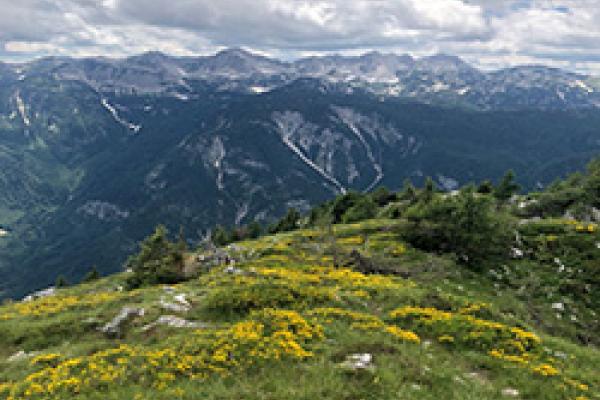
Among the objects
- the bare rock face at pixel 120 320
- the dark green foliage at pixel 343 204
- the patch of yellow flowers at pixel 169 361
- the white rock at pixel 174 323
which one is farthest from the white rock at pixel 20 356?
the dark green foliage at pixel 343 204

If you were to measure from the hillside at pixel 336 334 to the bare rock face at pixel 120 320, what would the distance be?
8 cm

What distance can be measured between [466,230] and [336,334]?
28.7 m

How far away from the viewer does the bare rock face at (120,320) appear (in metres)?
21.4

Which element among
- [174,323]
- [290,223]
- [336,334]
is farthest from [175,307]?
[290,223]

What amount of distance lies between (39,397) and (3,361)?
753 cm

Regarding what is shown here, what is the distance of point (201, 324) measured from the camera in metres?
20.7

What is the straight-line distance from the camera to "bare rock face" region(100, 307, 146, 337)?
21391 millimetres

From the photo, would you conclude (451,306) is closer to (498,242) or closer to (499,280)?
(499,280)

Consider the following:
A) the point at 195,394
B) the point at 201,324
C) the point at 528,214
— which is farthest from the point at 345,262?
the point at 528,214

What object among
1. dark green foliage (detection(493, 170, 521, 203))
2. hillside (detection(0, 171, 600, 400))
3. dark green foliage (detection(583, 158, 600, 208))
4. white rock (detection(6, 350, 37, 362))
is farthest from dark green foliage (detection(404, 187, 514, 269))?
dark green foliage (detection(493, 170, 521, 203))

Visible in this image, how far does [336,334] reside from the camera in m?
18.7

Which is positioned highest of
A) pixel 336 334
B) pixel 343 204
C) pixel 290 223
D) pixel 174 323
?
pixel 336 334

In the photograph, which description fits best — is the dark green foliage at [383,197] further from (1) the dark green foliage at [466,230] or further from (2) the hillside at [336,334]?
(2) the hillside at [336,334]

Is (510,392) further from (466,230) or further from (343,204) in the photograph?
(343,204)
